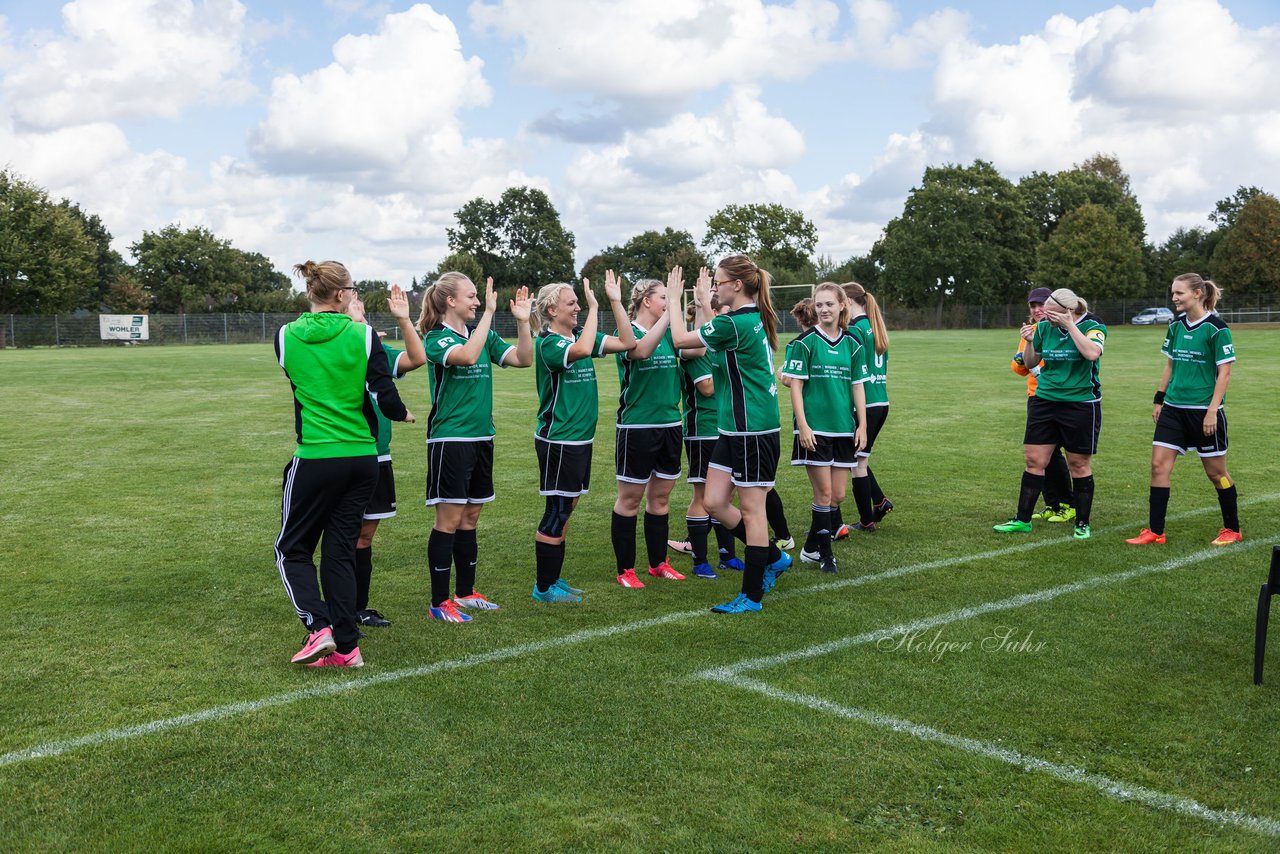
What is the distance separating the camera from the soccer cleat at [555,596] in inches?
258

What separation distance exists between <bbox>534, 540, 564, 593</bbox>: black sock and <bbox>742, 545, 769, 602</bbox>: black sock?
117 centimetres

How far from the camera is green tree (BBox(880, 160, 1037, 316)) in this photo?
78000mm

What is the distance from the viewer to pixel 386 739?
439cm

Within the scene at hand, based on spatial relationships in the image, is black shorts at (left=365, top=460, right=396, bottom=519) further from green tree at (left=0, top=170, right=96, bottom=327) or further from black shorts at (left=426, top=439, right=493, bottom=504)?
green tree at (left=0, top=170, right=96, bottom=327)

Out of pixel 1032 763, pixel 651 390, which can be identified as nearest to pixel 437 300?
pixel 651 390

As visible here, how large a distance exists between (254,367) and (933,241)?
58341 mm

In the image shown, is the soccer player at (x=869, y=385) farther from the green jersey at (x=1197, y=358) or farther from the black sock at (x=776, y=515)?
the green jersey at (x=1197, y=358)

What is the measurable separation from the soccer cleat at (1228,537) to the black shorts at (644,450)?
4196mm

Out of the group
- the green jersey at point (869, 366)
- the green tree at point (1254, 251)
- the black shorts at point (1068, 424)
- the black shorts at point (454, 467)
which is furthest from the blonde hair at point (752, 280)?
the green tree at point (1254, 251)

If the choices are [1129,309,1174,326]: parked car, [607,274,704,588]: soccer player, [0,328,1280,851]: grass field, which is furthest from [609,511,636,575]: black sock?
[1129,309,1174,326]: parked car

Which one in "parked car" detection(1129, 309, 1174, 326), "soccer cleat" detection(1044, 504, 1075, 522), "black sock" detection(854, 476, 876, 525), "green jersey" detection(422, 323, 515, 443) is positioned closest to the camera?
"green jersey" detection(422, 323, 515, 443)

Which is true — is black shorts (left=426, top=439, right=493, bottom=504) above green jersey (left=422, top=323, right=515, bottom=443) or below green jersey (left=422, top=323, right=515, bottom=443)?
below

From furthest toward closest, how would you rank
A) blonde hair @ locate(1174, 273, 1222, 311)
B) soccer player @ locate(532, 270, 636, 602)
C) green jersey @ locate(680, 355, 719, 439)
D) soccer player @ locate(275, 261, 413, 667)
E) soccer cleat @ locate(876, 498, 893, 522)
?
soccer cleat @ locate(876, 498, 893, 522), blonde hair @ locate(1174, 273, 1222, 311), green jersey @ locate(680, 355, 719, 439), soccer player @ locate(532, 270, 636, 602), soccer player @ locate(275, 261, 413, 667)

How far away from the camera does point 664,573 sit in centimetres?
722
